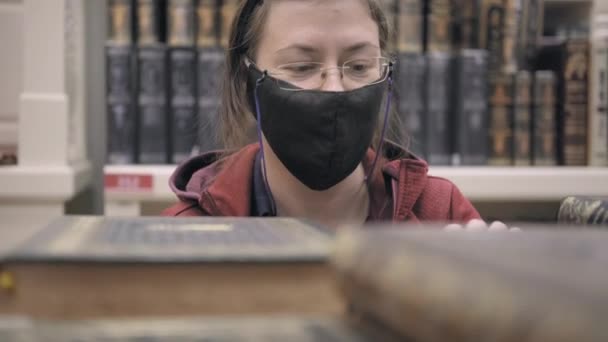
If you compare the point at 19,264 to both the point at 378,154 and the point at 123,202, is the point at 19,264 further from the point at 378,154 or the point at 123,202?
the point at 123,202

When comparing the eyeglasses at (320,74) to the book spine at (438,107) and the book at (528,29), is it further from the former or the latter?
the book at (528,29)

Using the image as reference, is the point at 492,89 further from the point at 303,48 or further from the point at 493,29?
the point at 303,48

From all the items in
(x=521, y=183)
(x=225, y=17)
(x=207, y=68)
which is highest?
(x=225, y=17)

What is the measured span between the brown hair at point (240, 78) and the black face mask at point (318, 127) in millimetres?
91

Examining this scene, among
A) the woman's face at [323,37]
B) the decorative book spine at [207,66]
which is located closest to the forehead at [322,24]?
the woman's face at [323,37]

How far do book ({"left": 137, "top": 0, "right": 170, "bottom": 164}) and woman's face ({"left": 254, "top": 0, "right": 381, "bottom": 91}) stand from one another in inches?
20.3

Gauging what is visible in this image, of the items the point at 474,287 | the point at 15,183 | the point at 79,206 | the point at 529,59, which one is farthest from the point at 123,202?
the point at 474,287

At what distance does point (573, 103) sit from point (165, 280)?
1.26m

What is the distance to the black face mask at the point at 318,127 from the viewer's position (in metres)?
0.82

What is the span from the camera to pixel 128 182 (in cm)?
125

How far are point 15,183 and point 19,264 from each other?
0.96 meters

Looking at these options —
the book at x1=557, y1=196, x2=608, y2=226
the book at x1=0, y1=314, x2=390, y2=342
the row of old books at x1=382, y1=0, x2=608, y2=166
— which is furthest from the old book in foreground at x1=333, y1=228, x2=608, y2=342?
the row of old books at x1=382, y1=0, x2=608, y2=166

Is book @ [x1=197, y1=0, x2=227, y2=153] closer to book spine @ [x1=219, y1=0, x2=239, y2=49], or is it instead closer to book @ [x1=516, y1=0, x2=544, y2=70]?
book spine @ [x1=219, y1=0, x2=239, y2=49]

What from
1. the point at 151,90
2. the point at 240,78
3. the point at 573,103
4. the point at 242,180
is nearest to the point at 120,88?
the point at 151,90
